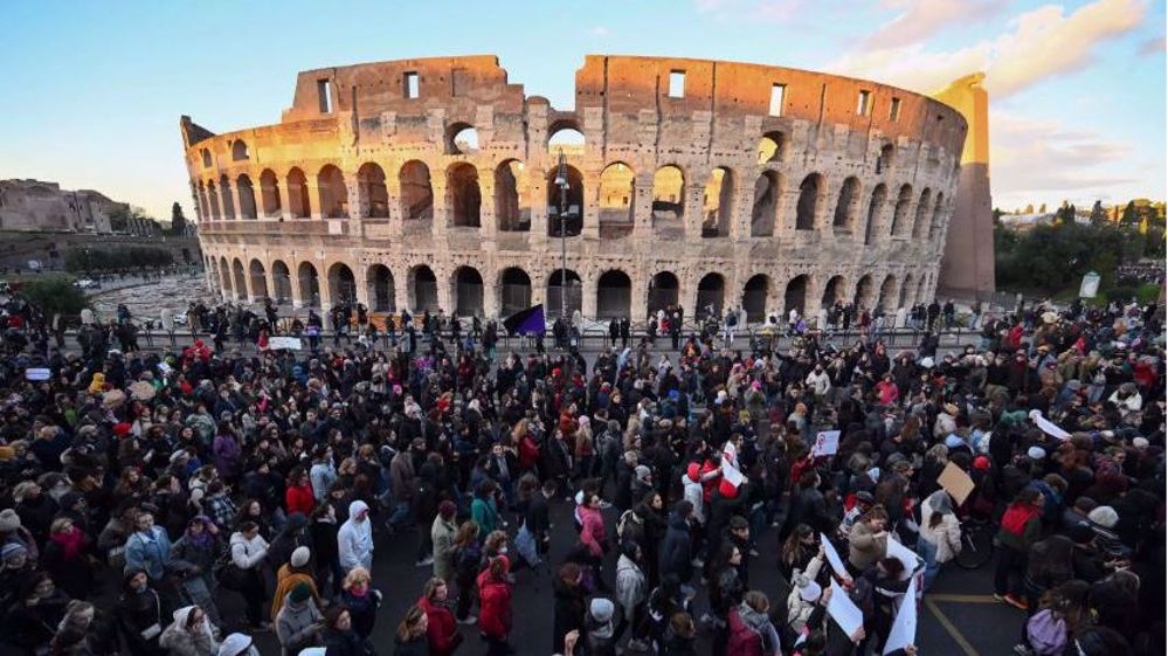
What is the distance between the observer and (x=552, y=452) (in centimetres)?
941

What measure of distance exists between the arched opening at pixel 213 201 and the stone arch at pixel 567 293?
2349 cm

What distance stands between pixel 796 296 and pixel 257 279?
3284 centimetres

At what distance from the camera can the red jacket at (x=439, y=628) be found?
502 cm

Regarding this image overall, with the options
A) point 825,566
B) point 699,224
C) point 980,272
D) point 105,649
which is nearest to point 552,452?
point 825,566

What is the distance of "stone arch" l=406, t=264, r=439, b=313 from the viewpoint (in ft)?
97.7

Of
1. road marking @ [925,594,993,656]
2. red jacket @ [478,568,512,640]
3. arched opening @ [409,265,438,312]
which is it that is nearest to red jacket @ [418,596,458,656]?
red jacket @ [478,568,512,640]

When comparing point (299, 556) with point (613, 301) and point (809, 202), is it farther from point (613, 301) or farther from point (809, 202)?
point (809, 202)

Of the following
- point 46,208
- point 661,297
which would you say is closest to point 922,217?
point 661,297

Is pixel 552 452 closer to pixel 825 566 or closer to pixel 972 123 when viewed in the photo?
pixel 825 566

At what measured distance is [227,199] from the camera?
1405 inches

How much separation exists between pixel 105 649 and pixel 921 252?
38385 mm

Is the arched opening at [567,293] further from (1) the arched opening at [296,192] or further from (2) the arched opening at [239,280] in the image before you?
(2) the arched opening at [239,280]

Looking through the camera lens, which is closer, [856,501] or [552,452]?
[856,501]

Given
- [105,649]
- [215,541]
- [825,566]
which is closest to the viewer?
[105,649]
